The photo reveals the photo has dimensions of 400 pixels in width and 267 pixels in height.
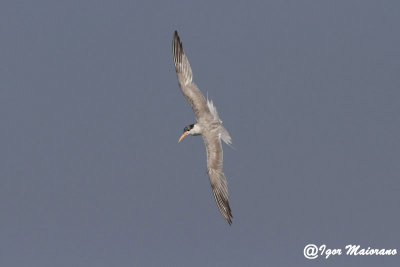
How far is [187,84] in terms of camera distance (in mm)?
37812

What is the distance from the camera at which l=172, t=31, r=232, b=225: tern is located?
1362 inches

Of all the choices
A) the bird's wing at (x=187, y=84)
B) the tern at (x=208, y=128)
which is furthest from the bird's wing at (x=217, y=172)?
the bird's wing at (x=187, y=84)

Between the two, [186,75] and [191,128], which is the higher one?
[186,75]

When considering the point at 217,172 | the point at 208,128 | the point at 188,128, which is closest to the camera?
the point at 217,172

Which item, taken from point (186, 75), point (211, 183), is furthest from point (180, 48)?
point (211, 183)

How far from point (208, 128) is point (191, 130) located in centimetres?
86

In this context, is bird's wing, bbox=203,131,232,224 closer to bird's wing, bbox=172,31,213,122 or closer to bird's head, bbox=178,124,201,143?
bird's head, bbox=178,124,201,143

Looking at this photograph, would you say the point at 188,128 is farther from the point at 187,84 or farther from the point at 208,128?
the point at 187,84

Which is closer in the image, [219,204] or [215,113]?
[219,204]

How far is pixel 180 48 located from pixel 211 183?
6.97 m

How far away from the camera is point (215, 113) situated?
A: 36.7 m

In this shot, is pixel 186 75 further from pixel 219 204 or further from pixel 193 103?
pixel 219 204

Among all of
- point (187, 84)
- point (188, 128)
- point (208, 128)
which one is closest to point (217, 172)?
point (208, 128)

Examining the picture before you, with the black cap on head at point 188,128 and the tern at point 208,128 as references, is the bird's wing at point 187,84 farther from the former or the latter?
the black cap on head at point 188,128
